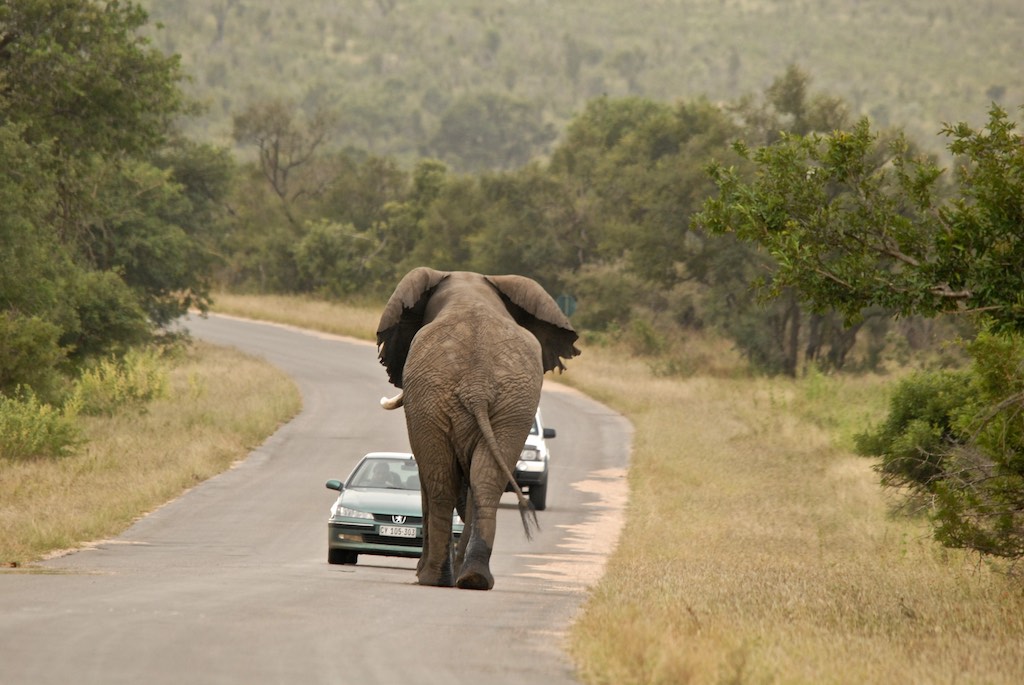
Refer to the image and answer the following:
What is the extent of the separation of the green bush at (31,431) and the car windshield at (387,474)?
8.43 meters

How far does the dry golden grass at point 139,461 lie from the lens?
19281mm

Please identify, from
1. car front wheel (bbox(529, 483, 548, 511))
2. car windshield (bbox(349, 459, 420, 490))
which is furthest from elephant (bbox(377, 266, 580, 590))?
car front wheel (bbox(529, 483, 548, 511))

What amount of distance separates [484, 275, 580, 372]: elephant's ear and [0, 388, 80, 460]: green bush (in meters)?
13.6

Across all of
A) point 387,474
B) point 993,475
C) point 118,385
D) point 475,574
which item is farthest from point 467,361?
point 118,385

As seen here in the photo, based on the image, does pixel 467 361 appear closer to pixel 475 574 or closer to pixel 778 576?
pixel 475 574

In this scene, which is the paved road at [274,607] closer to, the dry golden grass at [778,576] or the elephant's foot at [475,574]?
the elephant's foot at [475,574]

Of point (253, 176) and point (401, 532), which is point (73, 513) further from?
point (253, 176)

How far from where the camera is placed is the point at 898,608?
12.5 metres

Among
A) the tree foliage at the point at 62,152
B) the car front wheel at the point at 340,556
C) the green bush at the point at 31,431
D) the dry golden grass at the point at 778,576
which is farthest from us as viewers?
the tree foliage at the point at 62,152

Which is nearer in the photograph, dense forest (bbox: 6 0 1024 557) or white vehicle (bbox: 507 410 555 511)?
dense forest (bbox: 6 0 1024 557)

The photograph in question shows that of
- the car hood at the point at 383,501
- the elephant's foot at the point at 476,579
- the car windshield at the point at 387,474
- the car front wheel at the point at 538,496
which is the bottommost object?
the car front wheel at the point at 538,496

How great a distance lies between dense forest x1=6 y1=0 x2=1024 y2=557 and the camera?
12.7 meters

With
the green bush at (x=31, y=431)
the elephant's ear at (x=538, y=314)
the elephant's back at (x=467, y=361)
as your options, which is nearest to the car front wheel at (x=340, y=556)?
the elephant's ear at (x=538, y=314)

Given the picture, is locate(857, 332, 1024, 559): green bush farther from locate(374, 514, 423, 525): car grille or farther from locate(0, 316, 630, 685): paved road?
locate(374, 514, 423, 525): car grille
